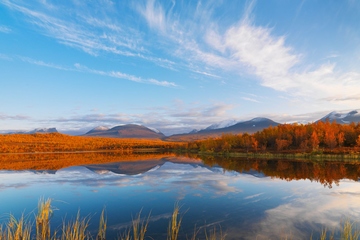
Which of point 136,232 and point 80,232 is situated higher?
point 80,232

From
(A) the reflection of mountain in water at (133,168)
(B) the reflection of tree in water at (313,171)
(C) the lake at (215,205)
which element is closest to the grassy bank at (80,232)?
(C) the lake at (215,205)

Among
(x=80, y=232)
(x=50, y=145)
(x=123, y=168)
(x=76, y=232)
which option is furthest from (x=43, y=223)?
(x=50, y=145)

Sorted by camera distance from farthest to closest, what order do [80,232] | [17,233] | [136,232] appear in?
[136,232]
[80,232]
[17,233]

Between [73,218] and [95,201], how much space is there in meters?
4.39

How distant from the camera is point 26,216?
13.5 metres

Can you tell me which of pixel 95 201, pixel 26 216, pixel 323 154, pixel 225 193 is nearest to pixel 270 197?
Answer: pixel 225 193

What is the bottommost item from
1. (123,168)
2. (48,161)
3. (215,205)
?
(215,205)

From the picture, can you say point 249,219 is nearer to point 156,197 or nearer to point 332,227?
point 332,227

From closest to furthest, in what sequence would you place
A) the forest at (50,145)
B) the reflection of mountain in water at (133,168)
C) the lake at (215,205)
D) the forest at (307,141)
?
the lake at (215,205) < the reflection of mountain in water at (133,168) < the forest at (307,141) < the forest at (50,145)

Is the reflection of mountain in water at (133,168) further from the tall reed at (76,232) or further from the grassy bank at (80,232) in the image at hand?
the tall reed at (76,232)

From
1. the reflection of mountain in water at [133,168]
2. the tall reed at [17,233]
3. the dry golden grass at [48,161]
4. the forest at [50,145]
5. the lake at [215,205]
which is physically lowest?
the lake at [215,205]

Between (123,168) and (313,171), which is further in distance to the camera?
(123,168)

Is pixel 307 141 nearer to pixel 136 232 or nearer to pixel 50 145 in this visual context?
pixel 136 232

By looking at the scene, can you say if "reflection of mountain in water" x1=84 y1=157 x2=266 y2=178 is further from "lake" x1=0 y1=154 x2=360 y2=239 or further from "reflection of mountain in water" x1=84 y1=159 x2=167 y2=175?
"lake" x1=0 y1=154 x2=360 y2=239
